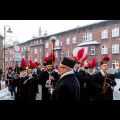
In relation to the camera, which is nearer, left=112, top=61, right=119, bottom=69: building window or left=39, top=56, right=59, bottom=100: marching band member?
left=39, top=56, right=59, bottom=100: marching band member

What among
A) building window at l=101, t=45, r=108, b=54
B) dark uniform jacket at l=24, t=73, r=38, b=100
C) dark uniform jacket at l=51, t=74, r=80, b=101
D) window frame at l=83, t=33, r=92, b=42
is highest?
window frame at l=83, t=33, r=92, b=42

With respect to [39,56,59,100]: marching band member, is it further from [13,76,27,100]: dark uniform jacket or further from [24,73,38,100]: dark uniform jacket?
[13,76,27,100]: dark uniform jacket

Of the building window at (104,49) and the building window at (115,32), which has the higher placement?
the building window at (115,32)

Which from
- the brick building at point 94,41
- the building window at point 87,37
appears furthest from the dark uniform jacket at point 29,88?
the building window at point 87,37

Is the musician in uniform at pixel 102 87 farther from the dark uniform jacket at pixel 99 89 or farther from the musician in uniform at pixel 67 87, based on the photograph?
the musician in uniform at pixel 67 87

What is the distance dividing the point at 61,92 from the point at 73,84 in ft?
0.95

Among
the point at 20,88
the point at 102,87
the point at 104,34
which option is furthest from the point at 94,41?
the point at 20,88

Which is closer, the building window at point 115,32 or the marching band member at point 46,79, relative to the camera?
the marching band member at point 46,79

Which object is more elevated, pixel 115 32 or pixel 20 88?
pixel 115 32

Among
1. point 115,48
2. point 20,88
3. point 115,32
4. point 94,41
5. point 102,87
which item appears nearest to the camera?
point 102,87

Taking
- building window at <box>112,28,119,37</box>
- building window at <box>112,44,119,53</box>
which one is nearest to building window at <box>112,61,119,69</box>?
building window at <box>112,44,119,53</box>

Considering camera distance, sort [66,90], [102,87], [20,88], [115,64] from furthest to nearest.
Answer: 1. [115,64]
2. [20,88]
3. [102,87]
4. [66,90]

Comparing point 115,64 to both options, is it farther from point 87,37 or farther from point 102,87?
point 102,87

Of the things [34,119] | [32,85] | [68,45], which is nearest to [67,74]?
[34,119]
